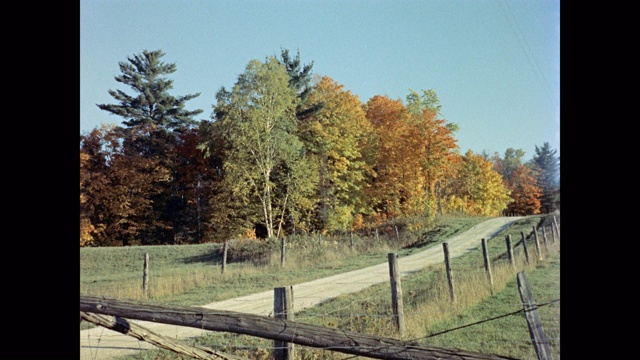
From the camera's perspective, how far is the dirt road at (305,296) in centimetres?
329

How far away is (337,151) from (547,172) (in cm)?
142

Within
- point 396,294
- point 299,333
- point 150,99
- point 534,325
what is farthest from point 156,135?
point 534,325

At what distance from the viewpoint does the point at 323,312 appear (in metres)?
3.52

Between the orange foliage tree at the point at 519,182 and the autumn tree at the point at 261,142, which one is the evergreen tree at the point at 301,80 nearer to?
the autumn tree at the point at 261,142

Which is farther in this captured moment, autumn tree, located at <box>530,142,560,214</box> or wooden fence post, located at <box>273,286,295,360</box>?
autumn tree, located at <box>530,142,560,214</box>

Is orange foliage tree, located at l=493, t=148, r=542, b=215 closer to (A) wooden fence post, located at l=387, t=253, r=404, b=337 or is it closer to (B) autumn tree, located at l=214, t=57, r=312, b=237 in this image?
(A) wooden fence post, located at l=387, t=253, r=404, b=337

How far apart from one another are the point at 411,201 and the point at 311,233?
0.72 metres

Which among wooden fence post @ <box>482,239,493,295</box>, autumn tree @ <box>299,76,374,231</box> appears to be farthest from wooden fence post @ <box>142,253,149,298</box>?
wooden fence post @ <box>482,239,493,295</box>

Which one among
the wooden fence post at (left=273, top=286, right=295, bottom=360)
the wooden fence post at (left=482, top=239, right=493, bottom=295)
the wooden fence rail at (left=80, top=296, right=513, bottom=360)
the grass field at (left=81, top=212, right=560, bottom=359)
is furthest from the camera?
the wooden fence post at (left=482, top=239, right=493, bottom=295)

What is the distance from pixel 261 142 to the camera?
3.19 metres

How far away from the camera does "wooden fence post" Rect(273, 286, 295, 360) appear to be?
9.80 feet

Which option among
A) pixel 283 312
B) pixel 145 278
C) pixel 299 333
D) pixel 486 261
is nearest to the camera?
pixel 299 333

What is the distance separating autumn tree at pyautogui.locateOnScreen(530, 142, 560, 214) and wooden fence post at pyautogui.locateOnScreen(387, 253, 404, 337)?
1.15 m

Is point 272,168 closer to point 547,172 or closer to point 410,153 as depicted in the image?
point 410,153
